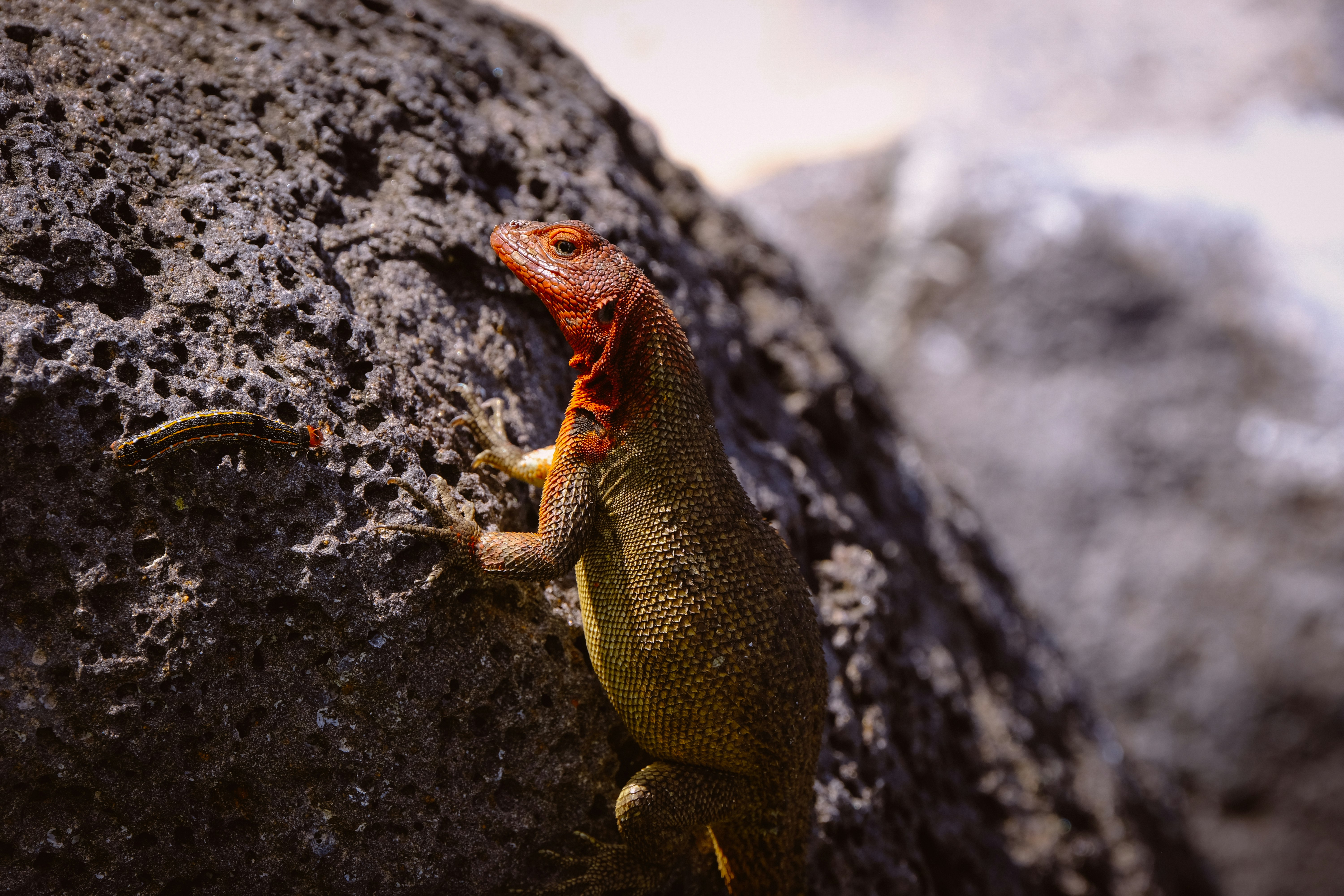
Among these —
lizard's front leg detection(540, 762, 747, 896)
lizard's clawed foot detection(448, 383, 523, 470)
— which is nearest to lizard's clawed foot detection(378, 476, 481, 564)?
lizard's clawed foot detection(448, 383, 523, 470)

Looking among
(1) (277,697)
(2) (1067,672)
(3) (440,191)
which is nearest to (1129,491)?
(2) (1067,672)

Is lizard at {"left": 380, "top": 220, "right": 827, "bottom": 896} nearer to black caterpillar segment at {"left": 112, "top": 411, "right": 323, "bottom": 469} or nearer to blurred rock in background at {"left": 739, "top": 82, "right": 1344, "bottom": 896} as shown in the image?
black caterpillar segment at {"left": 112, "top": 411, "right": 323, "bottom": 469}

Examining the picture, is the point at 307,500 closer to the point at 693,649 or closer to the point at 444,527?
the point at 444,527

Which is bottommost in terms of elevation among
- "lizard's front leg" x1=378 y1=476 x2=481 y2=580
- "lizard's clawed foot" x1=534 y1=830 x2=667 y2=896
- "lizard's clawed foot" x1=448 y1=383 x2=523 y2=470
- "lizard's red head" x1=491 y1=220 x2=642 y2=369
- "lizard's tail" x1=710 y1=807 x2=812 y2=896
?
"lizard's clawed foot" x1=534 y1=830 x2=667 y2=896

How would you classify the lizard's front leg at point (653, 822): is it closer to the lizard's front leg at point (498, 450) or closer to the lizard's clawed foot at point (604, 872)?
the lizard's clawed foot at point (604, 872)

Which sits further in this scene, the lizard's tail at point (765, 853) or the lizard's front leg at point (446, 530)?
the lizard's tail at point (765, 853)

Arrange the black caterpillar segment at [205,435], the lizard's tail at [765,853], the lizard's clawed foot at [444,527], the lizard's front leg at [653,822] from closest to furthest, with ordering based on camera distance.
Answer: the black caterpillar segment at [205,435] < the lizard's clawed foot at [444,527] < the lizard's front leg at [653,822] < the lizard's tail at [765,853]

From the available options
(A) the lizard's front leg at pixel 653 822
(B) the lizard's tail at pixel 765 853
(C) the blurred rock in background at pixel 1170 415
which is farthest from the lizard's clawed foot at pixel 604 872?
(C) the blurred rock in background at pixel 1170 415

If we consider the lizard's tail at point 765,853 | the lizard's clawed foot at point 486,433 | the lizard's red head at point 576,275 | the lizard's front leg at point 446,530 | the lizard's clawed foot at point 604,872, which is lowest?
the lizard's clawed foot at point 604,872
